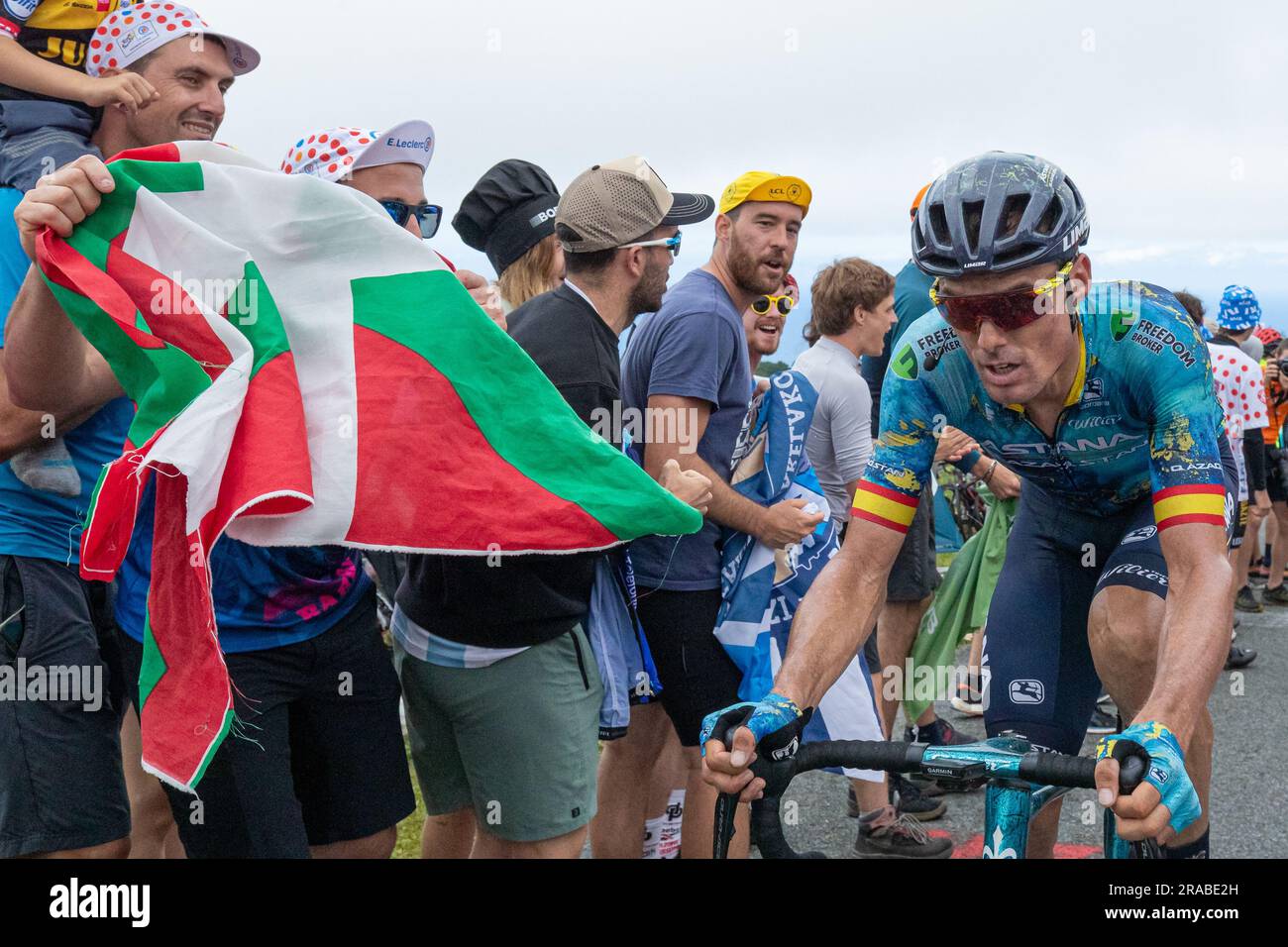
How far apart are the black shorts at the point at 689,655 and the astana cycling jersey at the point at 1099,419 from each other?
105 cm

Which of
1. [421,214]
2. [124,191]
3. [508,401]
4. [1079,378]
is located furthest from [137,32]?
[1079,378]

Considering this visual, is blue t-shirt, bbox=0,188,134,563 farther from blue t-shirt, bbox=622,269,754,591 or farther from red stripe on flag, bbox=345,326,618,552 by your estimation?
blue t-shirt, bbox=622,269,754,591

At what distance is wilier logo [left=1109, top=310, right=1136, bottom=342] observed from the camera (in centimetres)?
294

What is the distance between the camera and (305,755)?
3.08m

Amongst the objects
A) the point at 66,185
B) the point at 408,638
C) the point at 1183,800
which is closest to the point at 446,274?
the point at 66,185

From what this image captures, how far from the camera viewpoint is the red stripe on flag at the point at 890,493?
3.11 m

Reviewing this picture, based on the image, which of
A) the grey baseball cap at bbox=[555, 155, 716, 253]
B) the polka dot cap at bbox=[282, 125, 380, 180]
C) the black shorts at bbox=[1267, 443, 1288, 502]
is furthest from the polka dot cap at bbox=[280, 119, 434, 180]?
the black shorts at bbox=[1267, 443, 1288, 502]

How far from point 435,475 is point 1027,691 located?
1.72 meters

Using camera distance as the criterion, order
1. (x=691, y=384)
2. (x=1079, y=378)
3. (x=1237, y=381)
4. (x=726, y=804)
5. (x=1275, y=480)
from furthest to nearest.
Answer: (x=1275, y=480) < (x=1237, y=381) < (x=691, y=384) < (x=1079, y=378) < (x=726, y=804)

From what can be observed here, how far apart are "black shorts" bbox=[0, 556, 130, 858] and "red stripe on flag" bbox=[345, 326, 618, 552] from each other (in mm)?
832

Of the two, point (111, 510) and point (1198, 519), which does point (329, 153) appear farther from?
point (1198, 519)
